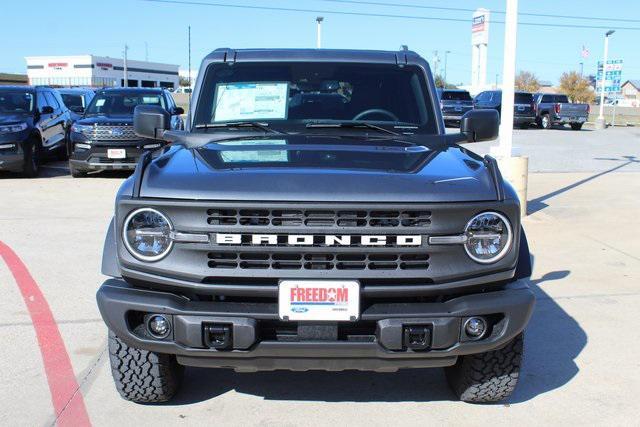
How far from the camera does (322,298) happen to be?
2932 millimetres

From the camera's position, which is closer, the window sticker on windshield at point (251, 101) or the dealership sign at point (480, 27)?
the window sticker on windshield at point (251, 101)

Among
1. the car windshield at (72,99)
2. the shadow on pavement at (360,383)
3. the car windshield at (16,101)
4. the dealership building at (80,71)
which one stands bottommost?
the shadow on pavement at (360,383)

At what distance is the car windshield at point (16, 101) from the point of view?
13227 mm

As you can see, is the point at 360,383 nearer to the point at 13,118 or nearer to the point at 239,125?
the point at 239,125

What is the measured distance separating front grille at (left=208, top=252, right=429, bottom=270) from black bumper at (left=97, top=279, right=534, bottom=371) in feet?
0.57

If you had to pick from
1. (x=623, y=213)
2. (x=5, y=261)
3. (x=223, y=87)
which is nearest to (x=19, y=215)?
(x=5, y=261)

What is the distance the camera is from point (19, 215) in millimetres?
9188

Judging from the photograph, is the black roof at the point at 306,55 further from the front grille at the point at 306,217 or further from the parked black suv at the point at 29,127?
the parked black suv at the point at 29,127

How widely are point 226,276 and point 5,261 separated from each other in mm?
4595

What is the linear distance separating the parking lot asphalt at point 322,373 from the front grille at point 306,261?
3.16 feet

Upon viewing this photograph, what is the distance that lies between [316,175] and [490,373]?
1.41 meters

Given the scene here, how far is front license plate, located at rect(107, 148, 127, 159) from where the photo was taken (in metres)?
12.5

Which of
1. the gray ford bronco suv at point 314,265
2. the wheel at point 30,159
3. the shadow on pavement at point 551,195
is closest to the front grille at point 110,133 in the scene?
the wheel at point 30,159

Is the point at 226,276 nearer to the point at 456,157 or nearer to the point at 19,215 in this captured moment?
the point at 456,157
